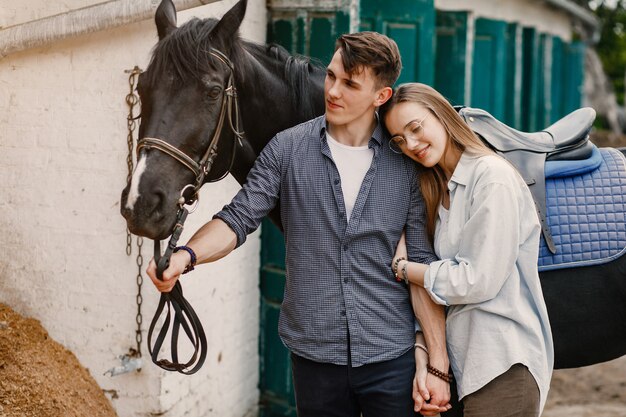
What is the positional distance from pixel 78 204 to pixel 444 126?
1.92 meters

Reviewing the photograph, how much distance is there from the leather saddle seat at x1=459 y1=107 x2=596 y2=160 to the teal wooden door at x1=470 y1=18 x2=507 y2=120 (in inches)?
143

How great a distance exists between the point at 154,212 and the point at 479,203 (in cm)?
90

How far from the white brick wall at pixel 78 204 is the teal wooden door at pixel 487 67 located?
3.35m

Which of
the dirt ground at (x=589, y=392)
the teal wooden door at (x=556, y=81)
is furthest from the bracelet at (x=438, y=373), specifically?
the teal wooden door at (x=556, y=81)

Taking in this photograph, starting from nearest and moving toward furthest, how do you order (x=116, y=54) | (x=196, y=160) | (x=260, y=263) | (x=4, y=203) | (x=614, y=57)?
(x=196, y=160) < (x=116, y=54) < (x=4, y=203) < (x=260, y=263) < (x=614, y=57)

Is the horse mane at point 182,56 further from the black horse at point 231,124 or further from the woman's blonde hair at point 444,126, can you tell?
the woman's blonde hair at point 444,126

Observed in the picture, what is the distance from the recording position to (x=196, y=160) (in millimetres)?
2121

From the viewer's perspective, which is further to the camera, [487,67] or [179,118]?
[487,67]

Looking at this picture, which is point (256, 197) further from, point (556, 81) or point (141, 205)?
point (556, 81)

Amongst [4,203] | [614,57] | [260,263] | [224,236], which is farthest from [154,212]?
[614,57]

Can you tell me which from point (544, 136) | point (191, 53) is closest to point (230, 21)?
point (191, 53)

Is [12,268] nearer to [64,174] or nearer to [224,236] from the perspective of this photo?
[64,174]

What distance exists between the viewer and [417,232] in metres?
2.22

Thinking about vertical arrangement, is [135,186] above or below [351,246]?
above
